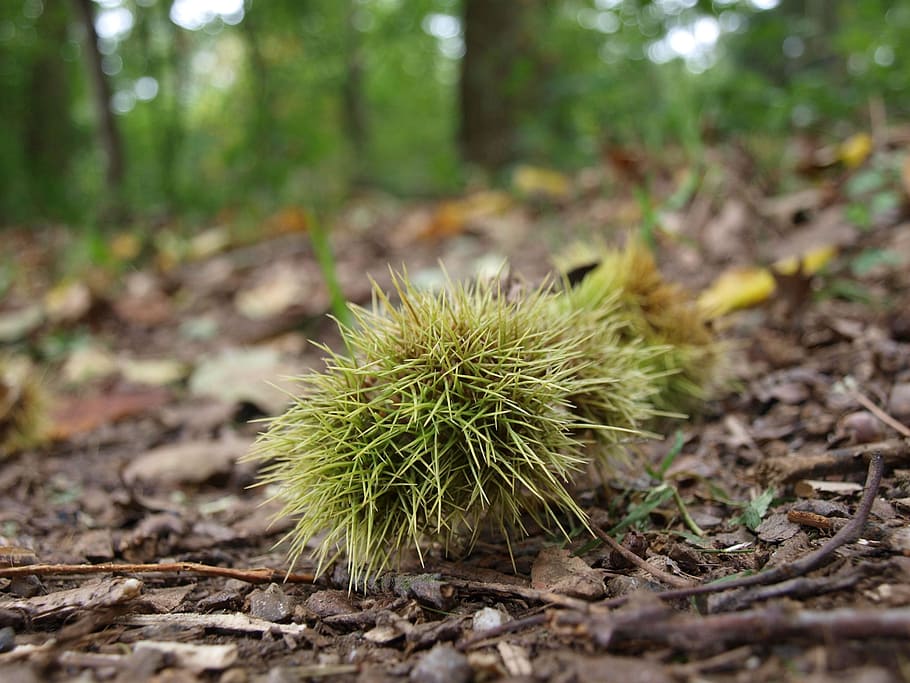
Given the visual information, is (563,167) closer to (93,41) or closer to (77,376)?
(93,41)

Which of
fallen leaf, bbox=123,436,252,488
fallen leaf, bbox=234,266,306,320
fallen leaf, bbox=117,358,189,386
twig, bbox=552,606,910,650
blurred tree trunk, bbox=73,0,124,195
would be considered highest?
blurred tree trunk, bbox=73,0,124,195

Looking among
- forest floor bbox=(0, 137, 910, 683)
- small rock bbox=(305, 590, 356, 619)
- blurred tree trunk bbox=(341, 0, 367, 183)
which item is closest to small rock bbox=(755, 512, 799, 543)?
forest floor bbox=(0, 137, 910, 683)

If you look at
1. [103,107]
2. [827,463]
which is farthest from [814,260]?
[103,107]

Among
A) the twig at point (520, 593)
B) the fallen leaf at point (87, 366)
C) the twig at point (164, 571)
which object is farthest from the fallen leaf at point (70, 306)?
the twig at point (520, 593)

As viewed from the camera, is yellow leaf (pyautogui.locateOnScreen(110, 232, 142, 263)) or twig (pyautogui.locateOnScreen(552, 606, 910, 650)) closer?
twig (pyautogui.locateOnScreen(552, 606, 910, 650))

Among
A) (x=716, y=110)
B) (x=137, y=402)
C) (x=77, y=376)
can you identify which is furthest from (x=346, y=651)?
(x=716, y=110)

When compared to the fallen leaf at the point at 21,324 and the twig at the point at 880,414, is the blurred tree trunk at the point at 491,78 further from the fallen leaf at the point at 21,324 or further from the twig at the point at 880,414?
the twig at the point at 880,414

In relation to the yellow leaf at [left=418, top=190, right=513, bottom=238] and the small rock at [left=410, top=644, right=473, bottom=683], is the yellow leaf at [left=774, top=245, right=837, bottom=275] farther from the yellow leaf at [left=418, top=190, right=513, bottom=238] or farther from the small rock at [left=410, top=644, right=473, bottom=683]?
the yellow leaf at [left=418, top=190, right=513, bottom=238]
